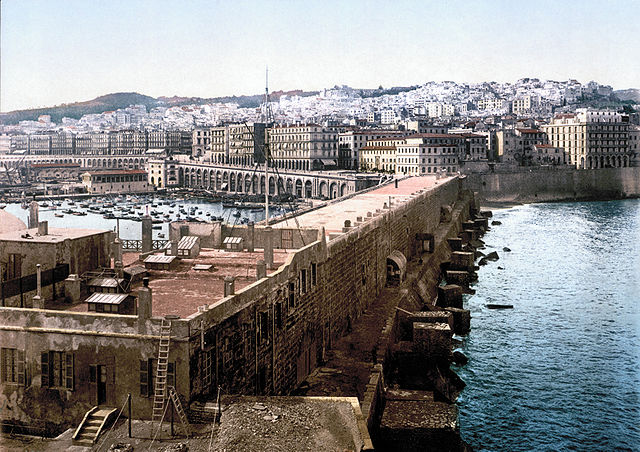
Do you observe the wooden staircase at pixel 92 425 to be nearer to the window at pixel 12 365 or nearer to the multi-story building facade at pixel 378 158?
the window at pixel 12 365

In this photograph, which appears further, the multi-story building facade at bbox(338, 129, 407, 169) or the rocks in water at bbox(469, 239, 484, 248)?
the multi-story building facade at bbox(338, 129, 407, 169)

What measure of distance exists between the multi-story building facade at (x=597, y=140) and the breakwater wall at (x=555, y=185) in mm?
10118

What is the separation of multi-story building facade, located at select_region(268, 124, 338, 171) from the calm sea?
6818 cm

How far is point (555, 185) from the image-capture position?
332ft

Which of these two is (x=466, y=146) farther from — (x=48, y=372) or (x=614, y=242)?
(x=48, y=372)

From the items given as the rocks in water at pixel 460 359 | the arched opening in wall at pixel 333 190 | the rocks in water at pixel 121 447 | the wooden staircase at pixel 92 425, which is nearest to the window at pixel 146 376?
the wooden staircase at pixel 92 425

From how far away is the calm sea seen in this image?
2058 cm

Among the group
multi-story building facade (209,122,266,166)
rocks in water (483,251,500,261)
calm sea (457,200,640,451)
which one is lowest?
calm sea (457,200,640,451)

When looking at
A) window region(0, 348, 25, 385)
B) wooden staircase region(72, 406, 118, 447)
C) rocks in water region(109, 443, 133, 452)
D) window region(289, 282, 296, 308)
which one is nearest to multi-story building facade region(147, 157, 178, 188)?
window region(289, 282, 296, 308)

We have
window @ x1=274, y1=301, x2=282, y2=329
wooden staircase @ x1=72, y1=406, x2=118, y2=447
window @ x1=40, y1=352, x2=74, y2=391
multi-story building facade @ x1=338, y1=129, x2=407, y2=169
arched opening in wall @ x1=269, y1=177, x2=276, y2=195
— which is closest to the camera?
wooden staircase @ x1=72, y1=406, x2=118, y2=447

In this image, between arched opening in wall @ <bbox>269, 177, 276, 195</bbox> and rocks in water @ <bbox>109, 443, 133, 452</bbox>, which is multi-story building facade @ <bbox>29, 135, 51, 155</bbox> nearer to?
arched opening in wall @ <bbox>269, 177, 276, 195</bbox>

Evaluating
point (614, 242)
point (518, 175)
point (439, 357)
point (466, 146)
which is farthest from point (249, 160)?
point (439, 357)

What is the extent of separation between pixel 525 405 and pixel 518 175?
81525 millimetres

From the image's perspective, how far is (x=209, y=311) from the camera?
495 inches
